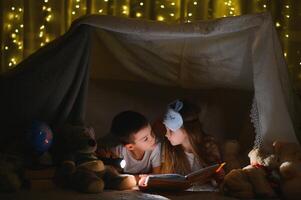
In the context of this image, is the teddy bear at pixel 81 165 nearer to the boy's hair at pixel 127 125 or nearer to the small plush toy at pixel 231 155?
the boy's hair at pixel 127 125

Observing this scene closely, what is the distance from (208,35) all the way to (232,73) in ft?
1.29

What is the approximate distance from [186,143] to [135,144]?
275 millimetres

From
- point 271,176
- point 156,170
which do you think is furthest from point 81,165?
point 271,176

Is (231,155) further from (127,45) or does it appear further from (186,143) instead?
(127,45)

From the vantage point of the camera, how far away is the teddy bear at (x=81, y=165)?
8.27ft

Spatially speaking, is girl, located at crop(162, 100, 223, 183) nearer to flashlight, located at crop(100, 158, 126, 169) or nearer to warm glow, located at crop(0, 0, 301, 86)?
flashlight, located at crop(100, 158, 126, 169)

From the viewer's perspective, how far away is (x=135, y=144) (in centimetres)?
283

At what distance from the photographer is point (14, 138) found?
2.67 m

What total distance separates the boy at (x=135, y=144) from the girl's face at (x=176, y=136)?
0.26ft

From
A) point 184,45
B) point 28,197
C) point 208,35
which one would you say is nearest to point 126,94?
point 184,45

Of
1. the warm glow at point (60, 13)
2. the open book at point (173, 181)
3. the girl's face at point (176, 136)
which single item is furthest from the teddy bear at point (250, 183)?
the warm glow at point (60, 13)

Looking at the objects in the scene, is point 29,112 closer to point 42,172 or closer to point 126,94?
point 42,172

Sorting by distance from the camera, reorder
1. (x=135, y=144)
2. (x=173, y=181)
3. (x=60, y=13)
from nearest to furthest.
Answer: (x=173, y=181), (x=135, y=144), (x=60, y=13)

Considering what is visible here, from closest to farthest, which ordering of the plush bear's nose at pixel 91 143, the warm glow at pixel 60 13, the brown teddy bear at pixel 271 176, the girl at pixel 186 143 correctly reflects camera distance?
the brown teddy bear at pixel 271 176, the plush bear's nose at pixel 91 143, the girl at pixel 186 143, the warm glow at pixel 60 13
